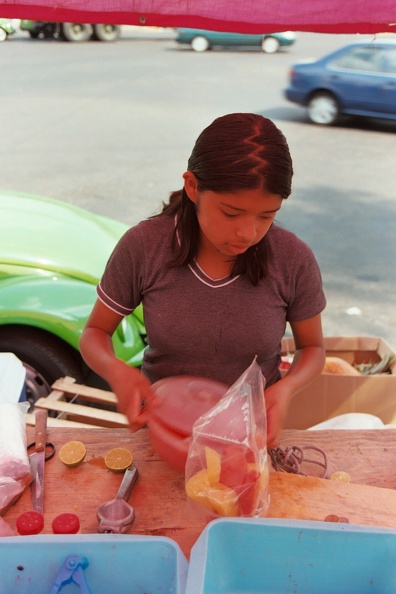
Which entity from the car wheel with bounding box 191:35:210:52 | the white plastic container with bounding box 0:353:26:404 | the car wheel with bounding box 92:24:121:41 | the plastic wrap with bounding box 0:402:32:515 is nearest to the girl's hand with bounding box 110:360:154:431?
the plastic wrap with bounding box 0:402:32:515

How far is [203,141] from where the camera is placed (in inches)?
56.9

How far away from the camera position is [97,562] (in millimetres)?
1071

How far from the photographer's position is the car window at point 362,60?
26.1 feet

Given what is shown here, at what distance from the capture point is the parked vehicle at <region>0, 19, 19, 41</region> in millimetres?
1894

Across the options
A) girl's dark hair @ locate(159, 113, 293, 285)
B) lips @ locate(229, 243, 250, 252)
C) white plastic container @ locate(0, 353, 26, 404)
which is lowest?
white plastic container @ locate(0, 353, 26, 404)

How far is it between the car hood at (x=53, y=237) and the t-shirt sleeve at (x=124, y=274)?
1390mm

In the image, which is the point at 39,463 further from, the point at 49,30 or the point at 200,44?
the point at 200,44

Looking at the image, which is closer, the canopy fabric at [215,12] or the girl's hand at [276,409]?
the girl's hand at [276,409]

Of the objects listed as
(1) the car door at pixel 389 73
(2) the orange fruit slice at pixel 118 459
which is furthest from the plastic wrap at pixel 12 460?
(1) the car door at pixel 389 73

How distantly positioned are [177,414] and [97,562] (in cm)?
32

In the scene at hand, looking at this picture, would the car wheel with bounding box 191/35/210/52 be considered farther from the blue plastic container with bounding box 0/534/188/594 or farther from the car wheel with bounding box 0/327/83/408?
the blue plastic container with bounding box 0/534/188/594

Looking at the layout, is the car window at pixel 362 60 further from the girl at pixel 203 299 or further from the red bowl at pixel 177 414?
the red bowl at pixel 177 414

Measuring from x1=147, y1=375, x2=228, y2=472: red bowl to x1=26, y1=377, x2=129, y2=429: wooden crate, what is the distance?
1.37 metres

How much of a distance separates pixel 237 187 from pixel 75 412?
167 centimetres
